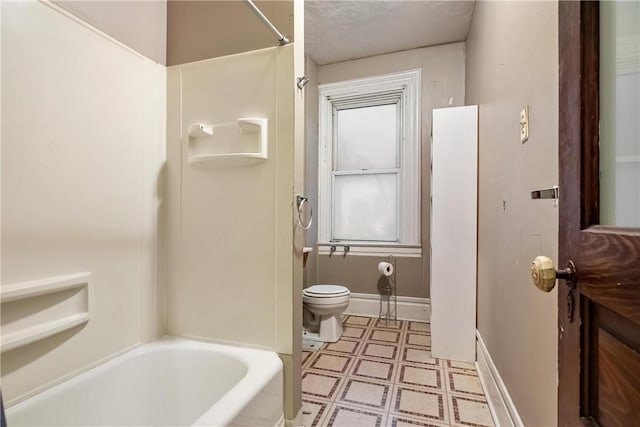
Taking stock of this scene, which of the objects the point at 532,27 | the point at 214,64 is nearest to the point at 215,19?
the point at 214,64

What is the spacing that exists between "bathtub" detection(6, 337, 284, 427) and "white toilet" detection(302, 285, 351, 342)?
3.31ft

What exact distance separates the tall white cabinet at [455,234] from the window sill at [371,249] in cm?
74

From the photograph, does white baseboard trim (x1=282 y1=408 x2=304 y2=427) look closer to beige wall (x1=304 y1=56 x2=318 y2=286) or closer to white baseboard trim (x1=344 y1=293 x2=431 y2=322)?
beige wall (x1=304 y1=56 x2=318 y2=286)

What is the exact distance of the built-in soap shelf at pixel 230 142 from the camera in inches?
58.9

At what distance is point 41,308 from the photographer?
1120 mm

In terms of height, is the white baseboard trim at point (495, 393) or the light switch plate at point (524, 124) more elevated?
the light switch plate at point (524, 124)

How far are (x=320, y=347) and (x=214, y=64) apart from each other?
2.08 metres

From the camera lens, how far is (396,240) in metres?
3.13

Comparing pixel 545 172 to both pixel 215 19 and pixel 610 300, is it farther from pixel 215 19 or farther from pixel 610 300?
pixel 215 19

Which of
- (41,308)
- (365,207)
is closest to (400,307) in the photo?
(365,207)

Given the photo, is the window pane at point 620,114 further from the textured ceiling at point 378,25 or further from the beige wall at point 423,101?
the beige wall at point 423,101

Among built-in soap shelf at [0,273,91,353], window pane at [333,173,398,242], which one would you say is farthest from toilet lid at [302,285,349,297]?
built-in soap shelf at [0,273,91,353]

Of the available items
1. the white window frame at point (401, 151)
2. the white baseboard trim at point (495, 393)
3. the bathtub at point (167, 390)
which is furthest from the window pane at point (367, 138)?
the bathtub at point (167, 390)

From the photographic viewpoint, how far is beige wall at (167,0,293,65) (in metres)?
1.49
